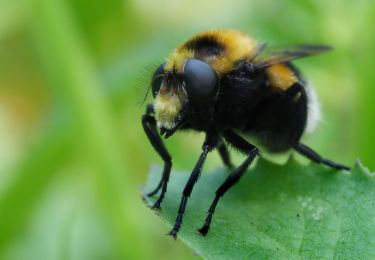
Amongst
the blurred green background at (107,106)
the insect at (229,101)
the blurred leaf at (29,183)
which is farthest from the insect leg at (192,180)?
the blurred leaf at (29,183)

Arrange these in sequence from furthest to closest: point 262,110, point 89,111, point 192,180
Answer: point 89,111 → point 262,110 → point 192,180

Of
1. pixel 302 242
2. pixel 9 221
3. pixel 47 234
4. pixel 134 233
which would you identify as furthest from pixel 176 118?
pixel 47 234

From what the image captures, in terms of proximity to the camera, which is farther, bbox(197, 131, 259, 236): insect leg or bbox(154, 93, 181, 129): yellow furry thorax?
bbox(154, 93, 181, 129): yellow furry thorax

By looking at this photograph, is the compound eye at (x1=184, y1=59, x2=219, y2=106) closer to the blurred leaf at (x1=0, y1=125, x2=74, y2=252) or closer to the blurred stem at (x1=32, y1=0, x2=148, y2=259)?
the blurred stem at (x1=32, y1=0, x2=148, y2=259)

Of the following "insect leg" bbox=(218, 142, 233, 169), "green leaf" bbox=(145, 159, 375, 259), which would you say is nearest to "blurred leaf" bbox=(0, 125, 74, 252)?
"insect leg" bbox=(218, 142, 233, 169)

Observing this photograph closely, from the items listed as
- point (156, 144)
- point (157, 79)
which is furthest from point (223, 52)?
point (156, 144)

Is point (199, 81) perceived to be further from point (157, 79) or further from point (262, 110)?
point (262, 110)

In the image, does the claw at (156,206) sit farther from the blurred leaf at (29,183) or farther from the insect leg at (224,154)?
the blurred leaf at (29,183)
